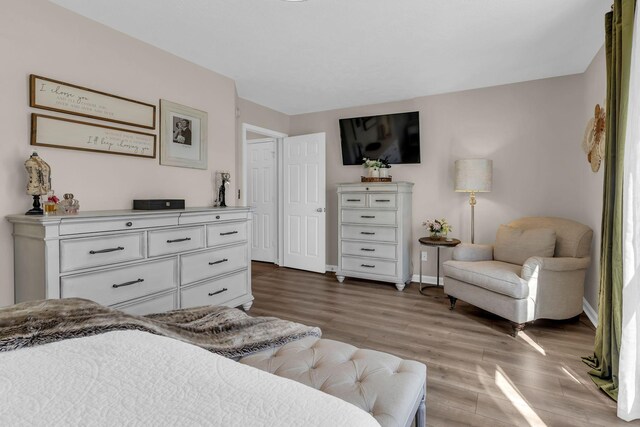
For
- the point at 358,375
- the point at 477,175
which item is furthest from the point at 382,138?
the point at 358,375

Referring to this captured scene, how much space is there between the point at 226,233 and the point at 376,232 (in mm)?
1966

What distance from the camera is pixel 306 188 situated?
5.07 m

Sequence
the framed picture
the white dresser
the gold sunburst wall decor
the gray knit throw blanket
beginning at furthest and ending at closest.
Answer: the framed picture < the gold sunburst wall decor < the white dresser < the gray knit throw blanket

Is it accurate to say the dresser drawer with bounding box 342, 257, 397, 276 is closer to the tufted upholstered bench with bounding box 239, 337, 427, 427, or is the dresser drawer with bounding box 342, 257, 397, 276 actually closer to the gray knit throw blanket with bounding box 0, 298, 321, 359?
the gray knit throw blanket with bounding box 0, 298, 321, 359

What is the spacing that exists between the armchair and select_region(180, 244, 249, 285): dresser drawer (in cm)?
208

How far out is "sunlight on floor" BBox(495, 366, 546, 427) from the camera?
175 cm

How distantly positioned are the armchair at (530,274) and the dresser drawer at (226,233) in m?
2.09

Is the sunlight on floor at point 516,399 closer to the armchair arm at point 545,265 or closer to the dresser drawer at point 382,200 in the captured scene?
the armchair arm at point 545,265

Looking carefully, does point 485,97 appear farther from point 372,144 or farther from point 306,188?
point 306,188

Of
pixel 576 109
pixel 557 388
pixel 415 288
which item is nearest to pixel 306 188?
pixel 415 288

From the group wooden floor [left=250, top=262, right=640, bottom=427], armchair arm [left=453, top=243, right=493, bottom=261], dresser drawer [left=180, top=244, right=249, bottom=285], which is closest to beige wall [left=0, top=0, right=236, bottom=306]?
dresser drawer [left=180, top=244, right=249, bottom=285]

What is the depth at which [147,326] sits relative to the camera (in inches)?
46.6

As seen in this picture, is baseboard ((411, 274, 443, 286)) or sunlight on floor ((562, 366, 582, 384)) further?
baseboard ((411, 274, 443, 286))

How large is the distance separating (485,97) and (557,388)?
10.5 ft
